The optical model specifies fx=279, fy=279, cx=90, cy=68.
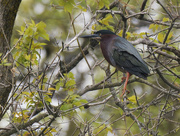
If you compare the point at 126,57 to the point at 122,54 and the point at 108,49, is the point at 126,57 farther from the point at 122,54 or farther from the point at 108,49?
the point at 108,49

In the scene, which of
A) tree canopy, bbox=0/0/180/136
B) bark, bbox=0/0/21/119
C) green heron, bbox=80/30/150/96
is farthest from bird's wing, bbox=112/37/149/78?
bark, bbox=0/0/21/119

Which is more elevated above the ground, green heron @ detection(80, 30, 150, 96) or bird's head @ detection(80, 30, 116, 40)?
bird's head @ detection(80, 30, 116, 40)

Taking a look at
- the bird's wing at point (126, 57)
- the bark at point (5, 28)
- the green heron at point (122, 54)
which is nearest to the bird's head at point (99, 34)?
the green heron at point (122, 54)

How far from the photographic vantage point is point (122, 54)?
404cm

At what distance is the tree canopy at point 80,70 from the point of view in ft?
9.84

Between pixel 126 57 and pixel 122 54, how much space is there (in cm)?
7

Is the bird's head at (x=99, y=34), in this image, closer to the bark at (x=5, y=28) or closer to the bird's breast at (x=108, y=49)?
the bird's breast at (x=108, y=49)

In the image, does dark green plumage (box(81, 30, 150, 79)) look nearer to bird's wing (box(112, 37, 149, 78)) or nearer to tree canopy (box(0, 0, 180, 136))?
bird's wing (box(112, 37, 149, 78))

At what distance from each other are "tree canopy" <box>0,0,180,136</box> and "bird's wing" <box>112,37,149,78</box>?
0.45 feet

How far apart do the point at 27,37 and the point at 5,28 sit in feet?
1.78

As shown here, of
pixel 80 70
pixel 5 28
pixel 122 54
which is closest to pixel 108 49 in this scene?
pixel 122 54

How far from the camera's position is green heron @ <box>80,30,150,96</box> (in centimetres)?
389

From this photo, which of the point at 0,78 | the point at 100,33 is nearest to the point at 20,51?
the point at 0,78

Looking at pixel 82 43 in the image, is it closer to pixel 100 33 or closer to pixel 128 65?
pixel 100 33
